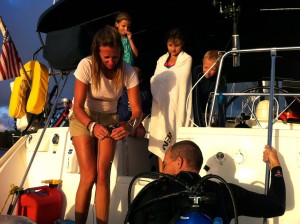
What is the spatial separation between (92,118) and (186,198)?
57.6 inches

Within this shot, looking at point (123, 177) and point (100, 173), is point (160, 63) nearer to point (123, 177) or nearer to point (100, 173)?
point (123, 177)

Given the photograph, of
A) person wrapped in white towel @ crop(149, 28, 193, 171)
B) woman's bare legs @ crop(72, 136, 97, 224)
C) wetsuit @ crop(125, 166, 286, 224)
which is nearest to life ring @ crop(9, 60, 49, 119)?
person wrapped in white towel @ crop(149, 28, 193, 171)

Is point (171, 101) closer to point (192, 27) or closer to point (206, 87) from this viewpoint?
point (206, 87)

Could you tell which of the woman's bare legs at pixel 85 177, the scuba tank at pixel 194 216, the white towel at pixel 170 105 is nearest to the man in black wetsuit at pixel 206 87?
the white towel at pixel 170 105

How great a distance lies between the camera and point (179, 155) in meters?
2.12

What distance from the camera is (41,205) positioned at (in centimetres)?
355

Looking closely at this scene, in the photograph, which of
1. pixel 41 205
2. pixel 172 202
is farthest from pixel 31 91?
pixel 172 202

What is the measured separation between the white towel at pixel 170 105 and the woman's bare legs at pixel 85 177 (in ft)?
3.04

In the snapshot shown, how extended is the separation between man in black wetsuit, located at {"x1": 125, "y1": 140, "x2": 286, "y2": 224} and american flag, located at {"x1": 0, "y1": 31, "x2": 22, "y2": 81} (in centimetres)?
298

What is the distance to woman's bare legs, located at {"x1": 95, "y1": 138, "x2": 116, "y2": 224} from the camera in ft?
9.28

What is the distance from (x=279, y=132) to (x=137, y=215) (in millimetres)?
1466

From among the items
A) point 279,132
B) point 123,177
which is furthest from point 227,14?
point 123,177

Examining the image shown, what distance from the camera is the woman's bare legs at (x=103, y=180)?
2828 mm

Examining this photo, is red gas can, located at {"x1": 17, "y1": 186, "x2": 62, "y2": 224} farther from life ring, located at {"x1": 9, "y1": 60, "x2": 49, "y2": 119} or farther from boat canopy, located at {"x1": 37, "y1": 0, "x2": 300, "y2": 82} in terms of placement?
boat canopy, located at {"x1": 37, "y1": 0, "x2": 300, "y2": 82}
